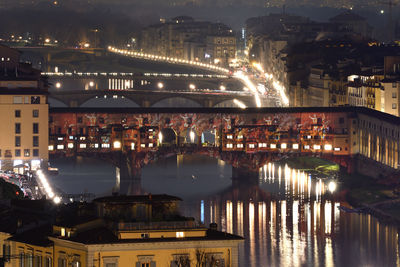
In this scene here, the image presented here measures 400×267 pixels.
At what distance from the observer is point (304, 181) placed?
317 feet

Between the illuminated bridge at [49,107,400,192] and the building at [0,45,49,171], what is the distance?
290 cm

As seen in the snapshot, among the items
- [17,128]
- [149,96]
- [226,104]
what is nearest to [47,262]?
[17,128]

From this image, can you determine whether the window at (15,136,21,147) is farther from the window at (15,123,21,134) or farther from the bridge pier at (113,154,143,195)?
the bridge pier at (113,154,143,195)

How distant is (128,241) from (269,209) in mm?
46814

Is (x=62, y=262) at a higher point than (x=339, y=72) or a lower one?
lower

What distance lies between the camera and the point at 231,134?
337ft

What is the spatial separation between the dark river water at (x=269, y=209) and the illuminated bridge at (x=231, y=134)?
1251 millimetres

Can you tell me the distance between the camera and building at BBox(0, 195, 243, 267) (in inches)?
1467

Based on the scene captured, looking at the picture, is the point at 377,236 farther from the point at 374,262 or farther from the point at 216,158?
the point at 216,158

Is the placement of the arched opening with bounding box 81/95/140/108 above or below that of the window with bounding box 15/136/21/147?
above

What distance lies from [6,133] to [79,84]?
82863 mm

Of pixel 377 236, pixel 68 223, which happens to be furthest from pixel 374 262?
pixel 68 223

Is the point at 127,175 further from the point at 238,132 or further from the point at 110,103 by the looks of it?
the point at 110,103

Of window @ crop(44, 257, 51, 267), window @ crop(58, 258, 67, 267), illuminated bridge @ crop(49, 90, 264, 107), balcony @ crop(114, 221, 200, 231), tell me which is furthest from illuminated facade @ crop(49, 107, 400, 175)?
window @ crop(58, 258, 67, 267)
